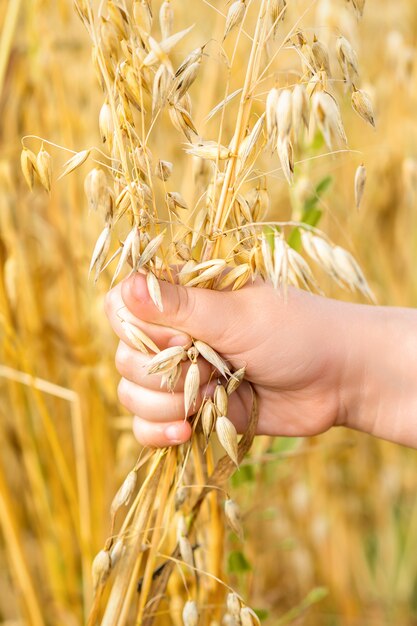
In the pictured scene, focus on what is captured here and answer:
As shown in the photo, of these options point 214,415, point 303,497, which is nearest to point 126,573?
point 214,415

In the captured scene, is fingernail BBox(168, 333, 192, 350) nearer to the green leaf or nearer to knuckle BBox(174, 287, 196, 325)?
knuckle BBox(174, 287, 196, 325)

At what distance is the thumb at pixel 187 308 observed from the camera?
0.50 meters

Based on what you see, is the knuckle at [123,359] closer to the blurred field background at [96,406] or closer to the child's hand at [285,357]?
the child's hand at [285,357]

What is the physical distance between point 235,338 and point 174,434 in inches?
3.2

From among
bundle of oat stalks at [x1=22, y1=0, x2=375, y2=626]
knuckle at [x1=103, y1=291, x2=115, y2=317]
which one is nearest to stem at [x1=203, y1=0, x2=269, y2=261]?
bundle of oat stalks at [x1=22, y1=0, x2=375, y2=626]

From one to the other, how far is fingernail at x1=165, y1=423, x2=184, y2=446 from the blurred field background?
0.61 feet

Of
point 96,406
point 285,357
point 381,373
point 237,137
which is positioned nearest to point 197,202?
point 237,137

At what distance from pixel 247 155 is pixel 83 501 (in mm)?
455

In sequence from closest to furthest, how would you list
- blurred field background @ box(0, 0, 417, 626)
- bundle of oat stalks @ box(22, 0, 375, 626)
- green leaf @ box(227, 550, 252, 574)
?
bundle of oat stalks @ box(22, 0, 375, 626) → green leaf @ box(227, 550, 252, 574) → blurred field background @ box(0, 0, 417, 626)

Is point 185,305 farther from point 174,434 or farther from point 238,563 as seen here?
point 238,563

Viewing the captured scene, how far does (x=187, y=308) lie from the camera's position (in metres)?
0.51

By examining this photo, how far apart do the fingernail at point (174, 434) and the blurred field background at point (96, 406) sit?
0.19 m

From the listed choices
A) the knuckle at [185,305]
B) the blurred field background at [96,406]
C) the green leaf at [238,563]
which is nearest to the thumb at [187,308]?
the knuckle at [185,305]

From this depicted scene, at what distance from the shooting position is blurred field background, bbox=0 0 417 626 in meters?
0.80
